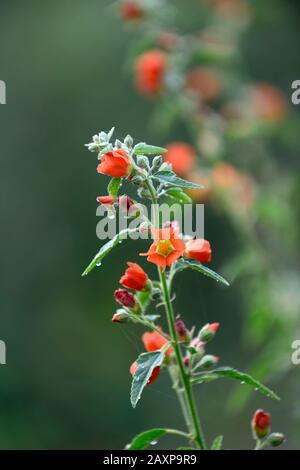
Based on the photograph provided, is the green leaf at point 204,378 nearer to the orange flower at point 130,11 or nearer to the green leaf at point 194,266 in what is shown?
the green leaf at point 194,266

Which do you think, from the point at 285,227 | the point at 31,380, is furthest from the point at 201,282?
the point at 285,227

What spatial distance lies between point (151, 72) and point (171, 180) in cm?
133

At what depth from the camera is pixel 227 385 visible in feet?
12.9

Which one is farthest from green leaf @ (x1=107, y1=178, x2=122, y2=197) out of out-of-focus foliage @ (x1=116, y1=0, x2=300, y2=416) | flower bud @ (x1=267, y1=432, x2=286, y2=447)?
out-of-focus foliage @ (x1=116, y1=0, x2=300, y2=416)

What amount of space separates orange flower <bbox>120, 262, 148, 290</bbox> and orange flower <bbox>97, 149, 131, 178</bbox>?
0.14m

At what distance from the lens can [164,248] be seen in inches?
37.0

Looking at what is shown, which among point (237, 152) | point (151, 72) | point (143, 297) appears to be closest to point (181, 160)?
point (151, 72)

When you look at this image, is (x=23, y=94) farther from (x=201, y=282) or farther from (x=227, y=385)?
(x=227, y=385)

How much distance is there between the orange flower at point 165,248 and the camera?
92 centimetres

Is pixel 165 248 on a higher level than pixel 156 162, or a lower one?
lower

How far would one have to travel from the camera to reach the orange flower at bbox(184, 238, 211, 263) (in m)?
0.96

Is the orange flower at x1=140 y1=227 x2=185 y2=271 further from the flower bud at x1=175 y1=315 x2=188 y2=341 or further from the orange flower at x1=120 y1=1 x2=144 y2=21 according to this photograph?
the orange flower at x1=120 y1=1 x2=144 y2=21

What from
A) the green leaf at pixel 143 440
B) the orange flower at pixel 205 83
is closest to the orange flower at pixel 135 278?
the green leaf at pixel 143 440

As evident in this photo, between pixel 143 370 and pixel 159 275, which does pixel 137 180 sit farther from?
pixel 143 370
